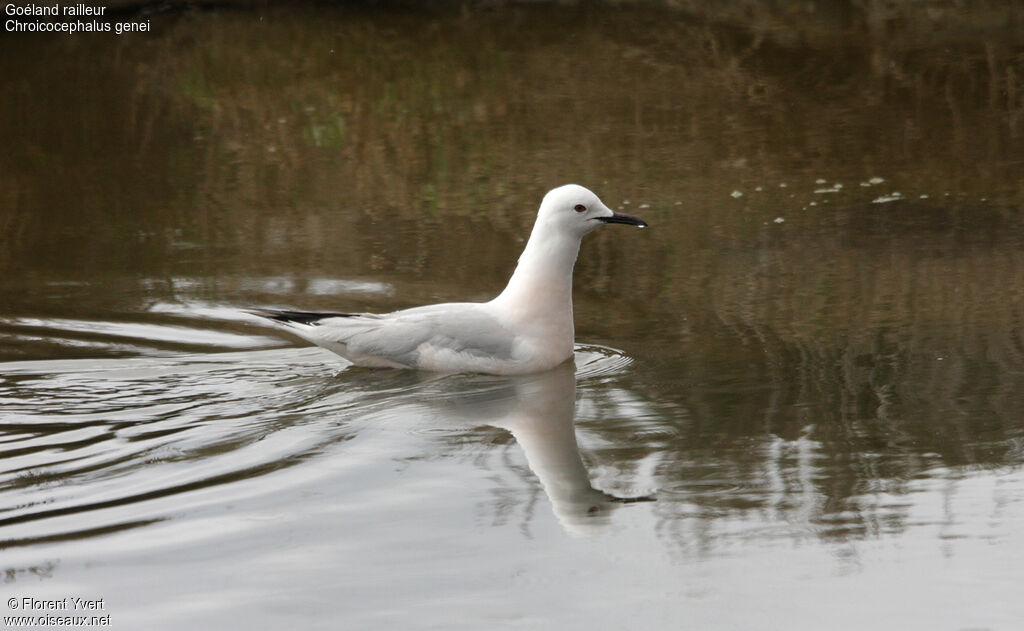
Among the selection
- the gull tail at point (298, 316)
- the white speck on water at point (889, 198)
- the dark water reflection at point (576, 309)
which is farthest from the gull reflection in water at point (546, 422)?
the white speck on water at point (889, 198)

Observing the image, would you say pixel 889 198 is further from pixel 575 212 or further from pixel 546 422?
pixel 546 422

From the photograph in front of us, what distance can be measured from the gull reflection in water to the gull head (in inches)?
26.4

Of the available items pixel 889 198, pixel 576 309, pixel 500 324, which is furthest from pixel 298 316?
pixel 889 198

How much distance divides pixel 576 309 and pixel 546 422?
1820 mm

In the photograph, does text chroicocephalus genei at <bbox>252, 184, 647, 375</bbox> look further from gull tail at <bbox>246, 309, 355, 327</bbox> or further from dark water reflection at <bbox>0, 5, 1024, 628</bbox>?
dark water reflection at <bbox>0, 5, 1024, 628</bbox>

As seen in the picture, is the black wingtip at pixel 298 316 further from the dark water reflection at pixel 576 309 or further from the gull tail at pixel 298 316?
the dark water reflection at pixel 576 309

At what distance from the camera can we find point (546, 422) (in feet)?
19.4

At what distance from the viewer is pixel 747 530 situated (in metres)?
4.59

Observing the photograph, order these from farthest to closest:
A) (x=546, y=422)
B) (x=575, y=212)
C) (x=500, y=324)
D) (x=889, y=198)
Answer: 1. (x=889, y=198)
2. (x=575, y=212)
3. (x=500, y=324)
4. (x=546, y=422)

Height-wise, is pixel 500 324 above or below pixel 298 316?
below

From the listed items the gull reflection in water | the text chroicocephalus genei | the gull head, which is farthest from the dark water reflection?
the gull head

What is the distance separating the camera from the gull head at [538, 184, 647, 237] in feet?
22.2

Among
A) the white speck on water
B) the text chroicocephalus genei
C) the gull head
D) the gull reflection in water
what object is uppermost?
the gull head

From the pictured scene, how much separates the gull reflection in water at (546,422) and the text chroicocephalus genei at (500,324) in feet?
0.34
